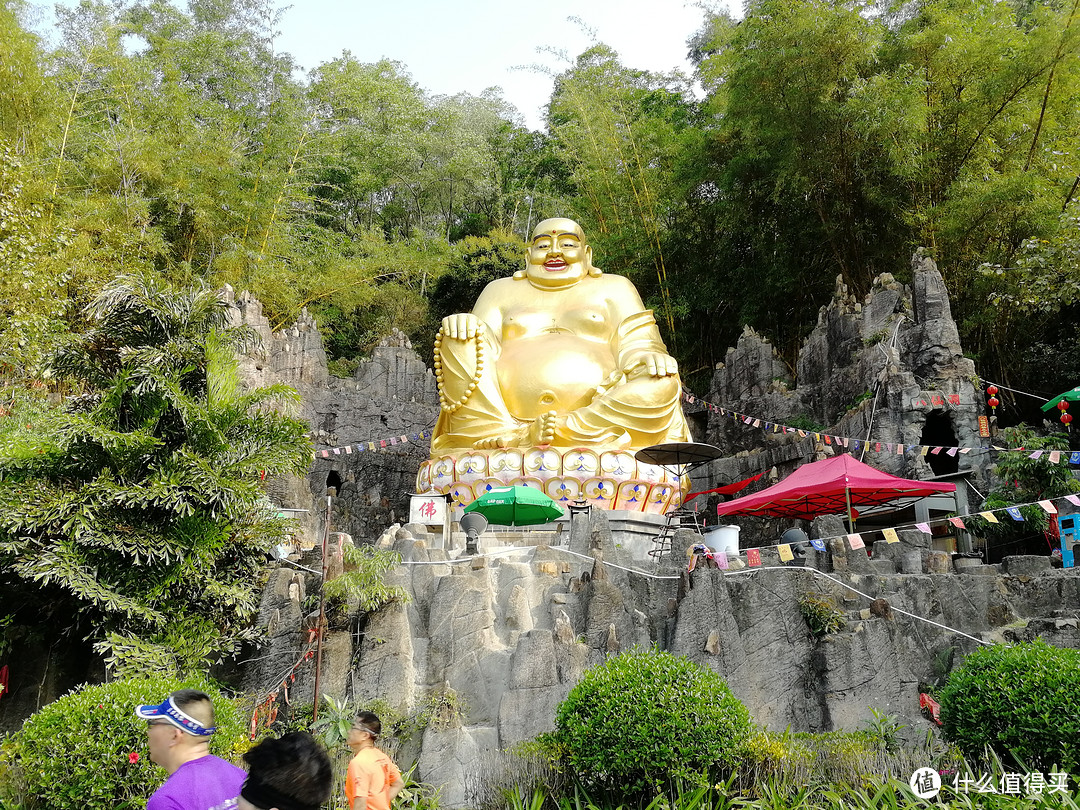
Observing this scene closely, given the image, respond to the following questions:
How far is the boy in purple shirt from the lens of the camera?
115 inches

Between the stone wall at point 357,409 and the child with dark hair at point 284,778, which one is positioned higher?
the stone wall at point 357,409

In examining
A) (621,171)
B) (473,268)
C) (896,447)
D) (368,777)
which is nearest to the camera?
(368,777)

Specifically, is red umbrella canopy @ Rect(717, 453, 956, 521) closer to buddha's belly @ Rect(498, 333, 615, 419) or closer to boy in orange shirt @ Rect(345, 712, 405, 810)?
buddha's belly @ Rect(498, 333, 615, 419)

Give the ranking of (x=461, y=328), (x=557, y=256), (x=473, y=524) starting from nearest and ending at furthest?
1. (x=473, y=524)
2. (x=461, y=328)
3. (x=557, y=256)

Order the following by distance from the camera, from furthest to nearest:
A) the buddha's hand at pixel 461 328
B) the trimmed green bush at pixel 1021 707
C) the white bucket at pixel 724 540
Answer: the buddha's hand at pixel 461 328
the white bucket at pixel 724 540
the trimmed green bush at pixel 1021 707

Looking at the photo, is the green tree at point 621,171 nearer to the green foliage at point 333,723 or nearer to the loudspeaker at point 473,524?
the loudspeaker at point 473,524

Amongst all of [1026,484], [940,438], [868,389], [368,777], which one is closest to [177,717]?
[368,777]

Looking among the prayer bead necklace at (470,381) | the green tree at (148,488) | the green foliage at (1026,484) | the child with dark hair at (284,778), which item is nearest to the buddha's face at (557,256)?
the prayer bead necklace at (470,381)

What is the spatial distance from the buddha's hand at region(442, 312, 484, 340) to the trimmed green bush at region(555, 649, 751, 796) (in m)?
7.64

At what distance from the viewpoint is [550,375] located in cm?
1229

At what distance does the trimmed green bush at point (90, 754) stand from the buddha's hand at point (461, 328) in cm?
747

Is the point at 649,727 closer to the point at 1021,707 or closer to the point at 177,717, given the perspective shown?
the point at 1021,707

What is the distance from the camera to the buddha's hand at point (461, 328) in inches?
489

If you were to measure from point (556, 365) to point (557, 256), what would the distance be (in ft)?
6.73
